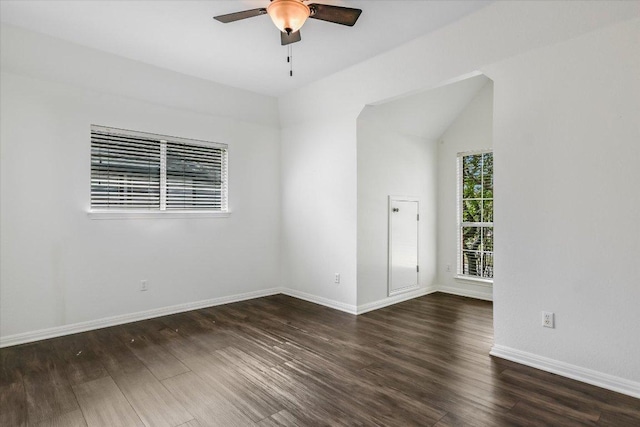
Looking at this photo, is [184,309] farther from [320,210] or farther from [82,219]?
[320,210]

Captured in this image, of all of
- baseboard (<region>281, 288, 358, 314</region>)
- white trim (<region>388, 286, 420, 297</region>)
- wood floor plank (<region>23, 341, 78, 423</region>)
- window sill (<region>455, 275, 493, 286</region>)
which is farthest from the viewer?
window sill (<region>455, 275, 493, 286</region>)

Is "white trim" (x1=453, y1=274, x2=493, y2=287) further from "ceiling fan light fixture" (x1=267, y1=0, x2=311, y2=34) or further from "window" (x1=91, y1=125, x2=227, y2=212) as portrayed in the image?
"ceiling fan light fixture" (x1=267, y1=0, x2=311, y2=34)

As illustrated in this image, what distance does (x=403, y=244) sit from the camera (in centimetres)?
490

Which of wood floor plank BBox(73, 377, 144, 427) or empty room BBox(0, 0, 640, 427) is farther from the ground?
empty room BBox(0, 0, 640, 427)

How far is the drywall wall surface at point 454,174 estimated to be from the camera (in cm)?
496

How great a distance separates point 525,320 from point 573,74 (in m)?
1.94

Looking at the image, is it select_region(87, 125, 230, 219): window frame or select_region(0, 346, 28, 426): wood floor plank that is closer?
select_region(0, 346, 28, 426): wood floor plank

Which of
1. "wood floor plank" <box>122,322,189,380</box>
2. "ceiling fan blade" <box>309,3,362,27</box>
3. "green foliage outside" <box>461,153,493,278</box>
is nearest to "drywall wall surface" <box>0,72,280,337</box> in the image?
"wood floor plank" <box>122,322,189,380</box>

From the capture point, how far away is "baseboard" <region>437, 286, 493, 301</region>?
4982 millimetres

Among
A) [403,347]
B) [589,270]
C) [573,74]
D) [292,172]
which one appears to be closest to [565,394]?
[589,270]

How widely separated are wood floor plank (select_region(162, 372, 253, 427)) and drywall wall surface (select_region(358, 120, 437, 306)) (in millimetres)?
2237

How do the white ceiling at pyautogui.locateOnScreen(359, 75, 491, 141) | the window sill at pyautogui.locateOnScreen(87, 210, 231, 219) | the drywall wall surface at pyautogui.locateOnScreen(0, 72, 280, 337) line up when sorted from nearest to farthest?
the drywall wall surface at pyautogui.locateOnScreen(0, 72, 280, 337) < the window sill at pyautogui.locateOnScreen(87, 210, 231, 219) < the white ceiling at pyautogui.locateOnScreen(359, 75, 491, 141)

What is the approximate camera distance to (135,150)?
4.14 metres

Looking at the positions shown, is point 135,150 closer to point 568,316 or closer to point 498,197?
point 498,197
